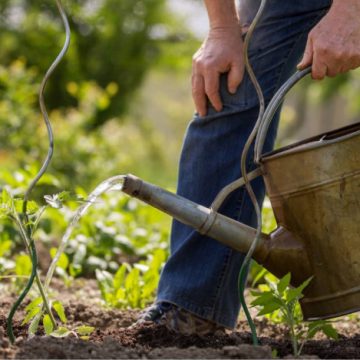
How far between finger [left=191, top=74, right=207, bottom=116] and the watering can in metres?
0.47

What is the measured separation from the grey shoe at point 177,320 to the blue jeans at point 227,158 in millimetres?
20

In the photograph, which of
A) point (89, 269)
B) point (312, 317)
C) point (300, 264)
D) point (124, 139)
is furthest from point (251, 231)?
point (124, 139)

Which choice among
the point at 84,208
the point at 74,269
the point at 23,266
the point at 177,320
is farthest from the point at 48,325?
→ the point at 74,269

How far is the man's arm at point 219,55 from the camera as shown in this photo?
245 centimetres

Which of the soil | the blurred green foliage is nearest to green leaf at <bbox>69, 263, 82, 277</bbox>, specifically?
the soil

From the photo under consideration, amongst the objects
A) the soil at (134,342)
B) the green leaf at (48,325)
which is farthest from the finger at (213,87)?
the green leaf at (48,325)

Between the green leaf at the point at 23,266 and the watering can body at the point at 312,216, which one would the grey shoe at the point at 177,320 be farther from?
the green leaf at the point at 23,266

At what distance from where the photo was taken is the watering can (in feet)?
6.59

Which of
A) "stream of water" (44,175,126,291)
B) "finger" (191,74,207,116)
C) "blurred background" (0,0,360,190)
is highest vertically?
"blurred background" (0,0,360,190)

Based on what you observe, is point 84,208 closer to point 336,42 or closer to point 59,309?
point 59,309

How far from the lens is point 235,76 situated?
2439 millimetres

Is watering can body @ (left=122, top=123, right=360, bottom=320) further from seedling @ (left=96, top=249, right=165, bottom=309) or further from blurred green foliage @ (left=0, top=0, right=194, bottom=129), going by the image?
blurred green foliage @ (left=0, top=0, right=194, bottom=129)

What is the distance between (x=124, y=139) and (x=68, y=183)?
15.9 feet

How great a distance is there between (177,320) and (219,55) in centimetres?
80
